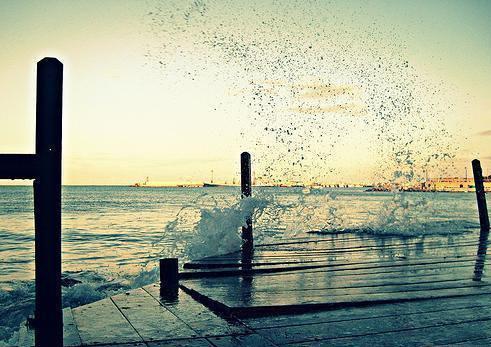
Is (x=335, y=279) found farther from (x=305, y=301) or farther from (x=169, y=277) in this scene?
(x=169, y=277)

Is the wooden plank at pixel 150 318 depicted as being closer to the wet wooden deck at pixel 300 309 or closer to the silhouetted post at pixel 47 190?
the wet wooden deck at pixel 300 309

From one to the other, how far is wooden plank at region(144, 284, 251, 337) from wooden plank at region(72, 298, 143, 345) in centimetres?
46

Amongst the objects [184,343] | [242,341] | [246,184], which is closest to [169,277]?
[184,343]

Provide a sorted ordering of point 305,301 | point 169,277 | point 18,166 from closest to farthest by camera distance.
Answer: point 18,166, point 305,301, point 169,277

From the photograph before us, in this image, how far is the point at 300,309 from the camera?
427 cm

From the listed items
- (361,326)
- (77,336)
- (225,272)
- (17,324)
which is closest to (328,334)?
(361,326)

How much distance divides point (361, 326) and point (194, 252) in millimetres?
6362

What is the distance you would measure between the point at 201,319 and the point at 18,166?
6.79 feet

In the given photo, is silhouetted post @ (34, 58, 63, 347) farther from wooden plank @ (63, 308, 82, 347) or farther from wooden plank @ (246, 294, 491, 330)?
wooden plank @ (246, 294, 491, 330)

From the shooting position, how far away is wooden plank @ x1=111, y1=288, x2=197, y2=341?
11.9ft

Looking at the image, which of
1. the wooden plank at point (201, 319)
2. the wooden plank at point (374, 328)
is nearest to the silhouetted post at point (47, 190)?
the wooden plank at point (201, 319)

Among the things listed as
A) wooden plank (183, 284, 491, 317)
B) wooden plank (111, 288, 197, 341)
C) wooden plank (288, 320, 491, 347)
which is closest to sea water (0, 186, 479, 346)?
wooden plank (111, 288, 197, 341)

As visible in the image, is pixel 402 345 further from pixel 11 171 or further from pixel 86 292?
pixel 86 292

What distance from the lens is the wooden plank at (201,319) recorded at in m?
3.67
